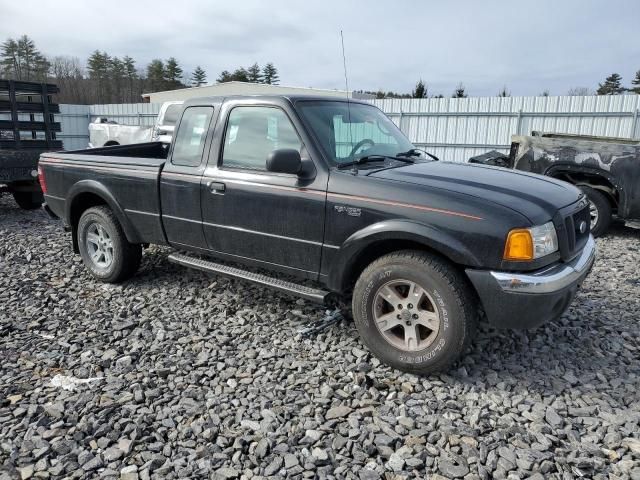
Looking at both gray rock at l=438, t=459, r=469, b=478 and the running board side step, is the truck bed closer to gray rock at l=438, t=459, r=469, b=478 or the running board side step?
the running board side step

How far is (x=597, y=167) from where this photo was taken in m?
7.31

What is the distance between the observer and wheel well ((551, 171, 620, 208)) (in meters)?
7.39

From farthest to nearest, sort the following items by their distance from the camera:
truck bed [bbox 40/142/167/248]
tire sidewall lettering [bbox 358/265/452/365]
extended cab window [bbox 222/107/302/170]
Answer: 1. truck bed [bbox 40/142/167/248]
2. extended cab window [bbox 222/107/302/170]
3. tire sidewall lettering [bbox 358/265/452/365]

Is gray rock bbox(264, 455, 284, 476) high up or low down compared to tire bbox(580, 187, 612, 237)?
down

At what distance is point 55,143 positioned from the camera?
32.0 feet

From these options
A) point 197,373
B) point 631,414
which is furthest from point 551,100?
point 197,373

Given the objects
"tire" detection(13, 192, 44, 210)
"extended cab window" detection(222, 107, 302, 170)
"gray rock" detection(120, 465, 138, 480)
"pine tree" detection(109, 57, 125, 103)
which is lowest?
"gray rock" detection(120, 465, 138, 480)

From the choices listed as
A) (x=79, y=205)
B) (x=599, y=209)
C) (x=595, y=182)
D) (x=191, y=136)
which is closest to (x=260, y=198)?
(x=191, y=136)

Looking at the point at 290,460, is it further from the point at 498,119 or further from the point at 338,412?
the point at 498,119

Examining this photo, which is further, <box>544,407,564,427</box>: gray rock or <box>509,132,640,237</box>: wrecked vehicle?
<box>509,132,640,237</box>: wrecked vehicle

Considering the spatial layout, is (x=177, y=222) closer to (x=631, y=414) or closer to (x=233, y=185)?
(x=233, y=185)

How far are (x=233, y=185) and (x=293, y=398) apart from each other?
183 cm

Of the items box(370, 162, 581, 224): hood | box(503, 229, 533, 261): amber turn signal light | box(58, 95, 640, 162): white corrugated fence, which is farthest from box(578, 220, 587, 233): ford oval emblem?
box(58, 95, 640, 162): white corrugated fence

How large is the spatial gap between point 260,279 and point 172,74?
66.6 metres
